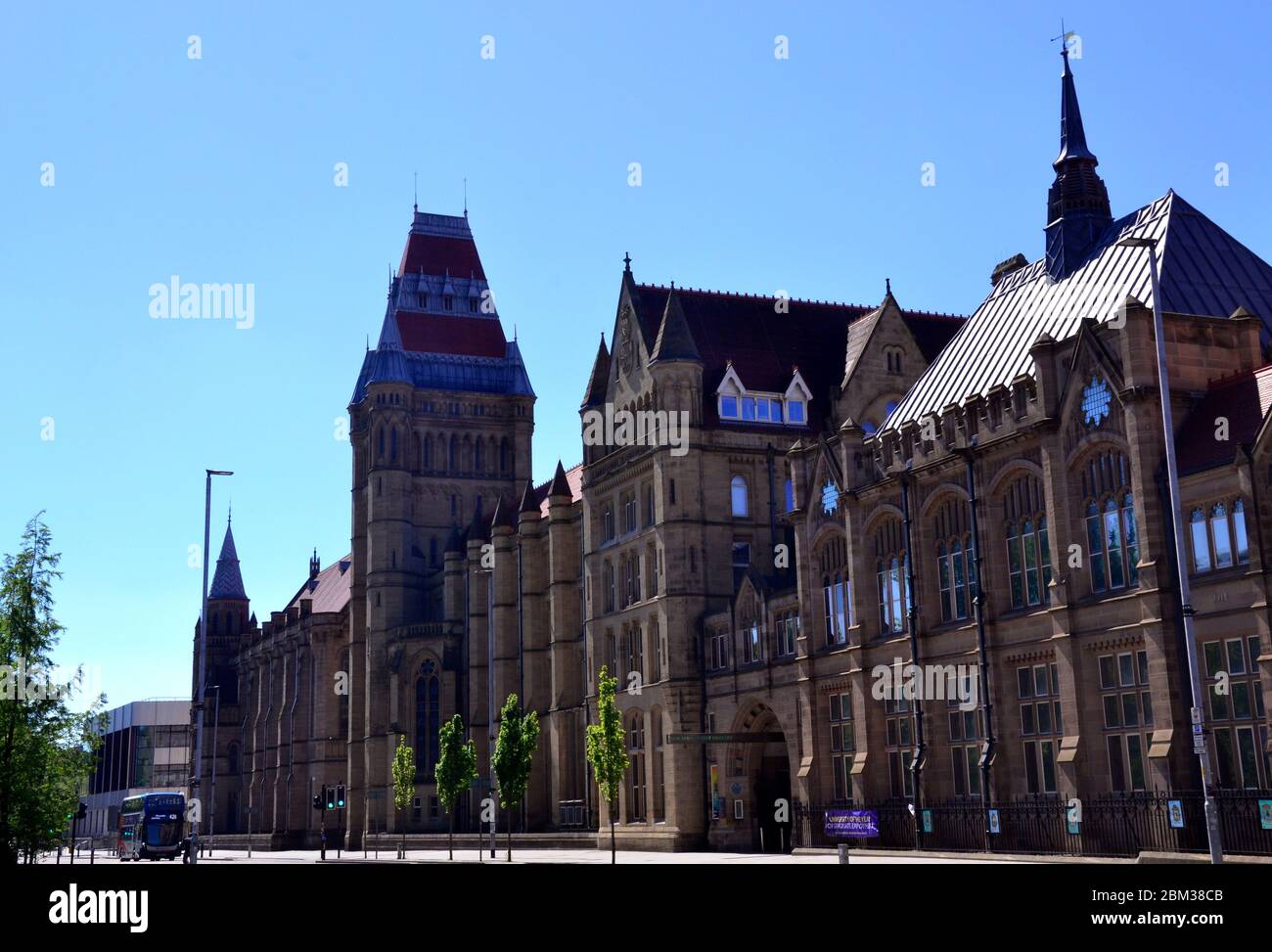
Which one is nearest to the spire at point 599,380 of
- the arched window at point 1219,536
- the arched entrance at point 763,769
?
the arched entrance at point 763,769

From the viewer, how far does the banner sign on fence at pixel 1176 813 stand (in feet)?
108

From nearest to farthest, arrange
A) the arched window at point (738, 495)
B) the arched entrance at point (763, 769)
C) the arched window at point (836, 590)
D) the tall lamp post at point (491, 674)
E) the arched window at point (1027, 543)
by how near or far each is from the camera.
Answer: the arched window at point (1027, 543)
the arched window at point (836, 590)
the arched entrance at point (763, 769)
the arched window at point (738, 495)
the tall lamp post at point (491, 674)

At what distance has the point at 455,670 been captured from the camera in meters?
90.7

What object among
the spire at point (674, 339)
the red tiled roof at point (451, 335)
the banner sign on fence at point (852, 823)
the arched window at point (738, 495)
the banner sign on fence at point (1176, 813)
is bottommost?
the banner sign on fence at point (852, 823)

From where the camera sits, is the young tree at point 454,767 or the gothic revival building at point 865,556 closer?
the gothic revival building at point 865,556

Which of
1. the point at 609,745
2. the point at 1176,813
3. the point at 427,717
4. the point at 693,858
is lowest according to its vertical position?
the point at 693,858

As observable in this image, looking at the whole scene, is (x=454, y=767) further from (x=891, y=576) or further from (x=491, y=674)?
(x=891, y=576)

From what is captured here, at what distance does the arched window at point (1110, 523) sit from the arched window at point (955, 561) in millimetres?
5251

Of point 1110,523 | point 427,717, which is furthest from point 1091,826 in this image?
point 427,717

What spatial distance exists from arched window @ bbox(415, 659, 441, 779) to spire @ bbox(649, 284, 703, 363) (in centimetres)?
4011

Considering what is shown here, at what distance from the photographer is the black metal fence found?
32.1 metres

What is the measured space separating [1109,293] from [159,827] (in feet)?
187

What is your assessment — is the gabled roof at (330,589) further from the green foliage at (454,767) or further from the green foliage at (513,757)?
the green foliage at (513,757)

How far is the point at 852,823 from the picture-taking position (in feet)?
148
